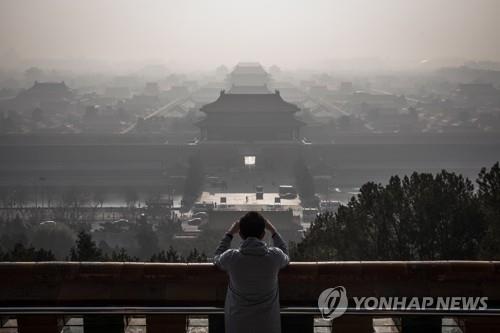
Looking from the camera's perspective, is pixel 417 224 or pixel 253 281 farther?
pixel 417 224

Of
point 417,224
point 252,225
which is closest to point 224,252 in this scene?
point 252,225

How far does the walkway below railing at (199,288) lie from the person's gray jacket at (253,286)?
1.08 ft

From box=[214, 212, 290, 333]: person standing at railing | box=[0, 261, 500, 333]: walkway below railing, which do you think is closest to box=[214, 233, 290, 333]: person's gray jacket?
box=[214, 212, 290, 333]: person standing at railing

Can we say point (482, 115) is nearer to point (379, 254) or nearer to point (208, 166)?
point (208, 166)

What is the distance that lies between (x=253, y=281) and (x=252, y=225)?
0.15m

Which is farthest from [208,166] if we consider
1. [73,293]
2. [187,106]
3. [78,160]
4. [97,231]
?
[187,106]

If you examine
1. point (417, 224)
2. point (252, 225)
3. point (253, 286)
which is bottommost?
point (253, 286)

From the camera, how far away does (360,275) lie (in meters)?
2.47

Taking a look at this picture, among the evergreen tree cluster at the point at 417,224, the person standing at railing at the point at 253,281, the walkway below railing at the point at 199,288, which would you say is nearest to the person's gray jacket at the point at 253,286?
the person standing at railing at the point at 253,281

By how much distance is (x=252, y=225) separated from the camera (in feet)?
6.65

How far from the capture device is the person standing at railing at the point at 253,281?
2006mm

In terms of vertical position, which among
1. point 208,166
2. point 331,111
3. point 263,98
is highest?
point 331,111

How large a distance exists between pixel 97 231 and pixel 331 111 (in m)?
24.6

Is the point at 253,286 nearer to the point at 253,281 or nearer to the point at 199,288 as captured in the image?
the point at 253,281
